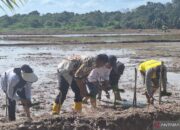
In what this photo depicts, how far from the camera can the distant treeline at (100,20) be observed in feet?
308

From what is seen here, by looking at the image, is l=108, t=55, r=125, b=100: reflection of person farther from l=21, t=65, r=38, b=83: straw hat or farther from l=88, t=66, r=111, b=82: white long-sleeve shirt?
l=21, t=65, r=38, b=83: straw hat

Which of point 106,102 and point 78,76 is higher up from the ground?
point 78,76

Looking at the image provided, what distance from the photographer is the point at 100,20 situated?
11381 centimetres

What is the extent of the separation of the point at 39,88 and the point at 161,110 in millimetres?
7438

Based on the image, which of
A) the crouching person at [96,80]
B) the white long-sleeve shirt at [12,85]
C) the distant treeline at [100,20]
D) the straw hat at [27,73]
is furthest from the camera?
the distant treeline at [100,20]

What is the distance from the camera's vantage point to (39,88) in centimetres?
1441

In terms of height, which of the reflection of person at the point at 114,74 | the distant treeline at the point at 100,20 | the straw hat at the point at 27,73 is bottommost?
the reflection of person at the point at 114,74

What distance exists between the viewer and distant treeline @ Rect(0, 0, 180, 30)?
9381 centimetres

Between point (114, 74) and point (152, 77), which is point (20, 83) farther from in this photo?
point (114, 74)

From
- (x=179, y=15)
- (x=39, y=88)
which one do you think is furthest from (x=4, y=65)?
(x=179, y=15)

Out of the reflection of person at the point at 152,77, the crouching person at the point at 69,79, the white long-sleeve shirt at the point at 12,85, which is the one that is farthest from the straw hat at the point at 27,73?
the reflection of person at the point at 152,77

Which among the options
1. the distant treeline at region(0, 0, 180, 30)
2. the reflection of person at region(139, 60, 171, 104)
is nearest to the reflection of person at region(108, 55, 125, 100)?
the reflection of person at region(139, 60, 171, 104)

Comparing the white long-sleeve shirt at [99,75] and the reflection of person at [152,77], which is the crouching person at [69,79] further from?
the reflection of person at [152,77]

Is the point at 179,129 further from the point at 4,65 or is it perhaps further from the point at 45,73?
the point at 4,65
